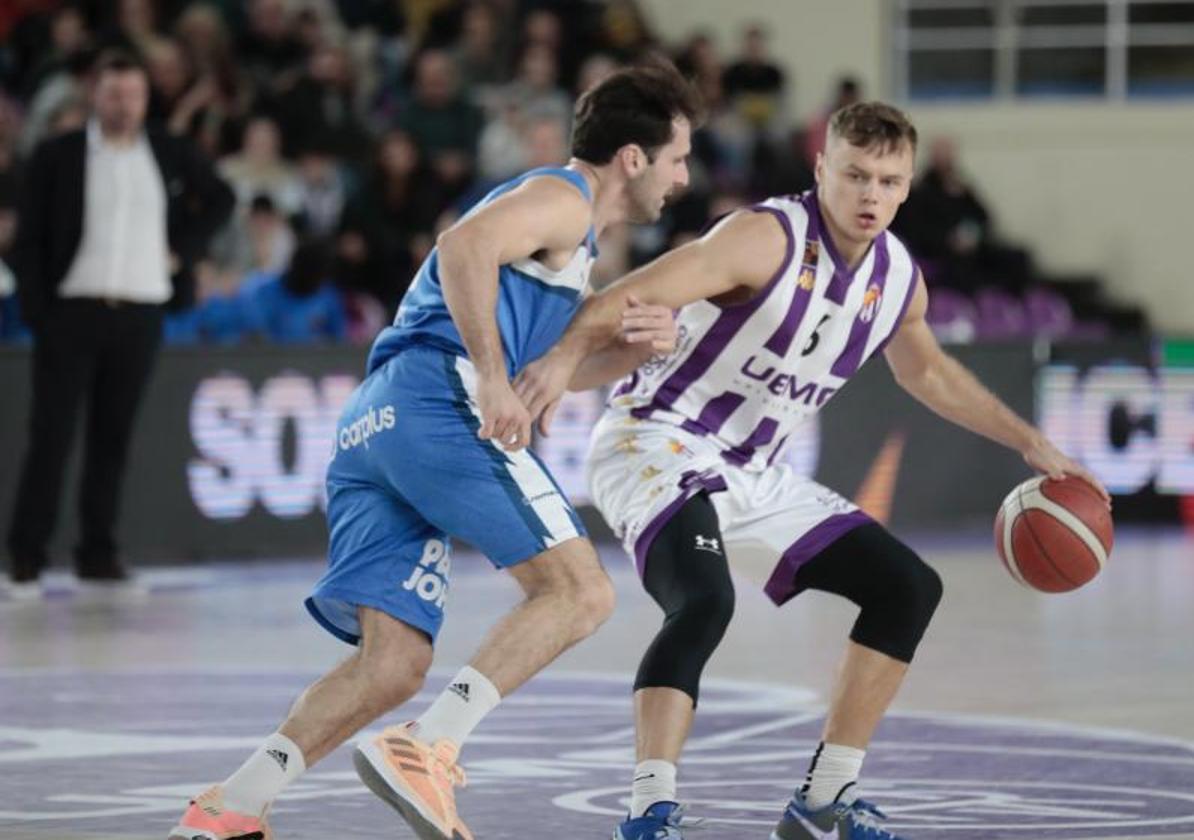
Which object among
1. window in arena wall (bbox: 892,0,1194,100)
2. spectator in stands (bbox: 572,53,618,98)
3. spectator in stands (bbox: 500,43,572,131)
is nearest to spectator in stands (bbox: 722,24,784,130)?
spectator in stands (bbox: 572,53,618,98)

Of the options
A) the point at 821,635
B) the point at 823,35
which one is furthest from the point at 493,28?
the point at 821,635

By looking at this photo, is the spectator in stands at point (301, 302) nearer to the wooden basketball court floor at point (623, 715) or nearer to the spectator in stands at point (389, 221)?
the spectator in stands at point (389, 221)

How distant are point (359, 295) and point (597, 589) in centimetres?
838

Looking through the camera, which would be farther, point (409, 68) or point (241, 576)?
point (409, 68)

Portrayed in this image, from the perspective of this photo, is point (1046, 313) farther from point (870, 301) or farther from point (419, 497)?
point (419, 497)

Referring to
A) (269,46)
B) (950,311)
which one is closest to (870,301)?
(269,46)

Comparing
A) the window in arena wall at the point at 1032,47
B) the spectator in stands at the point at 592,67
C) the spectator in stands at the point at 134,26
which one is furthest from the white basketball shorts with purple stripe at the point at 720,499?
the window in arena wall at the point at 1032,47

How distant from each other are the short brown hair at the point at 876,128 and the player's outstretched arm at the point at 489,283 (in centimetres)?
91

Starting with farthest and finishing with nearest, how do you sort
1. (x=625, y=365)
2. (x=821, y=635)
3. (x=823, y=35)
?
1. (x=823, y=35)
2. (x=821, y=635)
3. (x=625, y=365)

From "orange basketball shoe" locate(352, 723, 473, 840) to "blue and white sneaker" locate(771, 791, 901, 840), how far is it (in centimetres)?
86

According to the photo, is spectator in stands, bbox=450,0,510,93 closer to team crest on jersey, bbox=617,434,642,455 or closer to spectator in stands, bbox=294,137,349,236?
spectator in stands, bbox=294,137,349,236

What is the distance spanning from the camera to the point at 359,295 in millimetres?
13391

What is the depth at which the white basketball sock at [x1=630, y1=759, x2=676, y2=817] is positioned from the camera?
5215 millimetres

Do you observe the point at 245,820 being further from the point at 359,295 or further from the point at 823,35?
the point at 823,35
